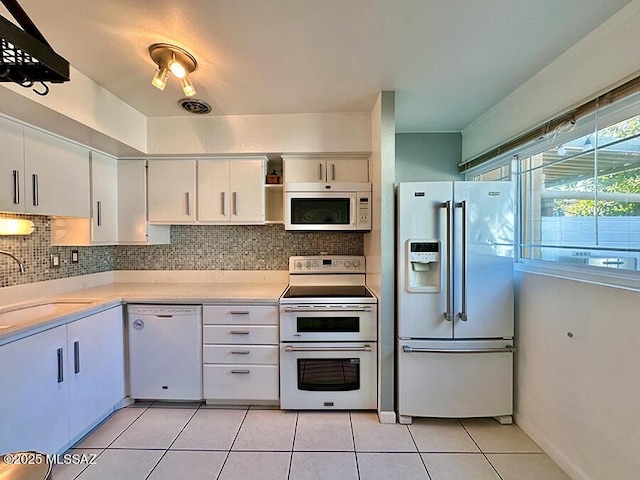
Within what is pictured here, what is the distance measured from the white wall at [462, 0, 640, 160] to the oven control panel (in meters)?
1.52

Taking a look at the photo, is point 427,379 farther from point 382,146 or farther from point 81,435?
point 81,435

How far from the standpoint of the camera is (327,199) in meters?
2.57

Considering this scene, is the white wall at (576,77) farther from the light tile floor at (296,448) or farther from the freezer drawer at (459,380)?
the light tile floor at (296,448)

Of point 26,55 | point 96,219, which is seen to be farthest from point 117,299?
point 26,55

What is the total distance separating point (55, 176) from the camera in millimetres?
2096

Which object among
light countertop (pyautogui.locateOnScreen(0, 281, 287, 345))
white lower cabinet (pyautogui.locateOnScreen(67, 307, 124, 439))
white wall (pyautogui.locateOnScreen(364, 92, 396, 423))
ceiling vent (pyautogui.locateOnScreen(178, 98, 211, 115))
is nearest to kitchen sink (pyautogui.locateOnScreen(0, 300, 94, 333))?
light countertop (pyautogui.locateOnScreen(0, 281, 287, 345))

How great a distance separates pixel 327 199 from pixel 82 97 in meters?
1.79

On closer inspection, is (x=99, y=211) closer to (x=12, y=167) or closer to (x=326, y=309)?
(x=12, y=167)

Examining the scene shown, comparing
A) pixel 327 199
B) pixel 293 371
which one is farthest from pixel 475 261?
pixel 293 371

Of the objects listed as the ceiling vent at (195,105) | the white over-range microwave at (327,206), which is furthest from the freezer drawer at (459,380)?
the ceiling vent at (195,105)

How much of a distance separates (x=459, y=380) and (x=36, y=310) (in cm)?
302

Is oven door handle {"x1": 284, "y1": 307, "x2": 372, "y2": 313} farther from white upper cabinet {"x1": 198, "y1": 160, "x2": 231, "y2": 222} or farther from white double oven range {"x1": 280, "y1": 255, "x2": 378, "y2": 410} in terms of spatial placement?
white upper cabinet {"x1": 198, "y1": 160, "x2": 231, "y2": 222}

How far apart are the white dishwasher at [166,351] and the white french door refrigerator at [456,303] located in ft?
5.07

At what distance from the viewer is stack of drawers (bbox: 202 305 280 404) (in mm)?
2316
